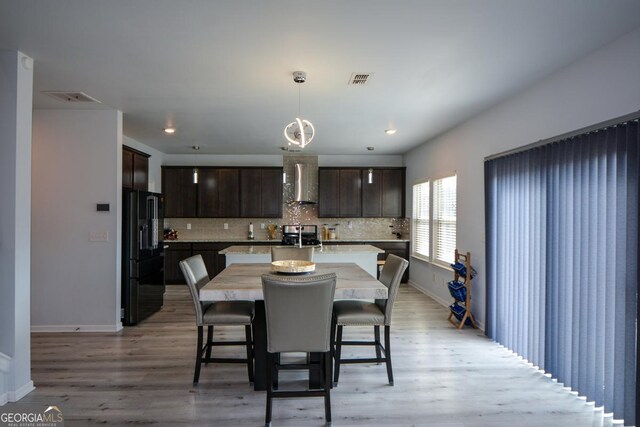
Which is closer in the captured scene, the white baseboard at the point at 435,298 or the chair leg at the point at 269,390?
the chair leg at the point at 269,390

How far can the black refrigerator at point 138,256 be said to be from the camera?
455 centimetres

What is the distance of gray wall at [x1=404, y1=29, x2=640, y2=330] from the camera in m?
2.52

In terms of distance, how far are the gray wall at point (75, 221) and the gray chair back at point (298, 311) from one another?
2.90 m

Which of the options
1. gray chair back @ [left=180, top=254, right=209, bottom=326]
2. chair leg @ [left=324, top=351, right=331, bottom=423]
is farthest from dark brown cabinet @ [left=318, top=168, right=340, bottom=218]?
chair leg @ [left=324, top=351, right=331, bottom=423]

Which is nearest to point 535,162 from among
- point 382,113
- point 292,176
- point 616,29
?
point 616,29

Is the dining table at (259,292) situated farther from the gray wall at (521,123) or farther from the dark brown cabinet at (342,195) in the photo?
the dark brown cabinet at (342,195)

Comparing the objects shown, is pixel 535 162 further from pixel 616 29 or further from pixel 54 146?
pixel 54 146

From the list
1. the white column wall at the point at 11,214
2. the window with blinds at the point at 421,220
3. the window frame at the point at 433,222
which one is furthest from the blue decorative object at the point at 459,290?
the white column wall at the point at 11,214

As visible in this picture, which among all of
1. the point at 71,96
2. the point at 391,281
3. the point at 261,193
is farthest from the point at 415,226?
the point at 71,96

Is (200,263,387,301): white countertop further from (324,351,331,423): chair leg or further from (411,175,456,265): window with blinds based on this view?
(411,175,456,265): window with blinds

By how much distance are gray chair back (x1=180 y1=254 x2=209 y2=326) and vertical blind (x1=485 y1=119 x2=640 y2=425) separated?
2.92m

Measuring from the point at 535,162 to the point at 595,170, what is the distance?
712 mm

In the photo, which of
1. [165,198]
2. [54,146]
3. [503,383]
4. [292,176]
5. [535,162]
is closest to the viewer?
[503,383]

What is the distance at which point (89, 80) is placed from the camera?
3.39 meters
